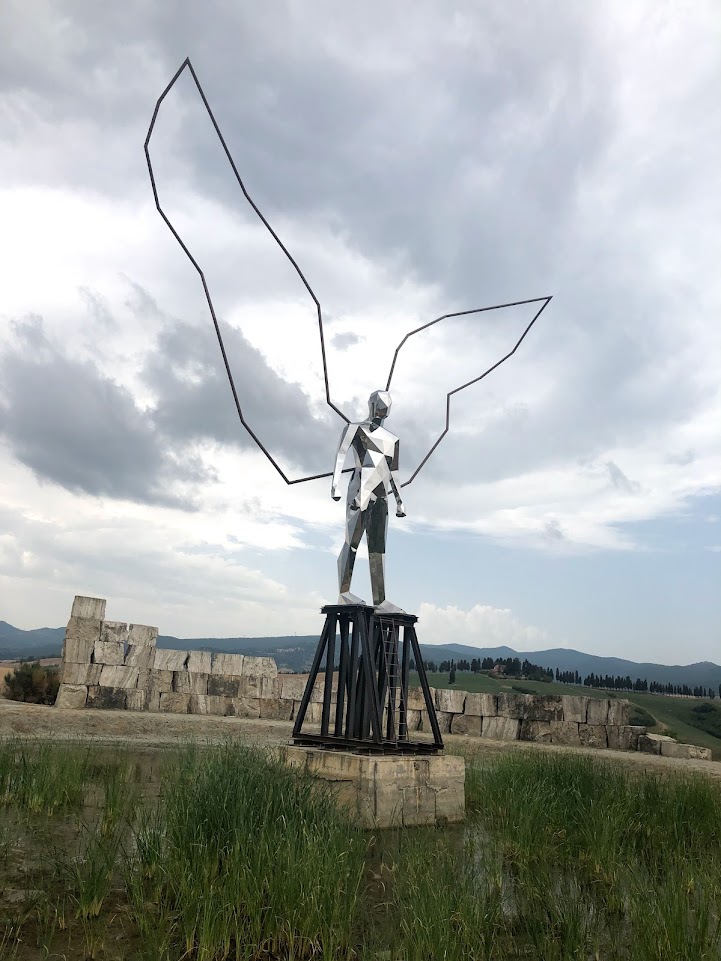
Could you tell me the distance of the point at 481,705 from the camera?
Result: 16734 mm

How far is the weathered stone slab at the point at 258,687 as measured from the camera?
1828 cm

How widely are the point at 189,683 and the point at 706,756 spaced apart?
10.7 meters

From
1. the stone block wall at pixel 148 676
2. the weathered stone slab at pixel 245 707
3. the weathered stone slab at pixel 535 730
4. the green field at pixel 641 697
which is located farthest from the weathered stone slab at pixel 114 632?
the green field at pixel 641 697

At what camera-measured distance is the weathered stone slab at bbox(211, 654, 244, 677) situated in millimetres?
18438

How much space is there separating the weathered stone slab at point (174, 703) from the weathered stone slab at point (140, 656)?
795 mm

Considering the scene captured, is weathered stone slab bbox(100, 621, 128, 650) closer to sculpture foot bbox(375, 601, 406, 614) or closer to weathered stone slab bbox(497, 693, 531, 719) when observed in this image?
weathered stone slab bbox(497, 693, 531, 719)

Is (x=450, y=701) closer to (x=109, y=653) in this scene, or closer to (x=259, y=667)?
(x=259, y=667)

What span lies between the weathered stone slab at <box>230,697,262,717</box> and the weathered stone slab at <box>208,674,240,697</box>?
0.16 metres

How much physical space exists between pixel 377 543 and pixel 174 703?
32.2 ft

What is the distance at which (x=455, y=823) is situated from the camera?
8250 millimetres

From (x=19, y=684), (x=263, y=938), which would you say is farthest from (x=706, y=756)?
(x=19, y=684)

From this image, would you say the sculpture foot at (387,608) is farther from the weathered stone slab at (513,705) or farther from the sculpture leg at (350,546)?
the weathered stone slab at (513,705)

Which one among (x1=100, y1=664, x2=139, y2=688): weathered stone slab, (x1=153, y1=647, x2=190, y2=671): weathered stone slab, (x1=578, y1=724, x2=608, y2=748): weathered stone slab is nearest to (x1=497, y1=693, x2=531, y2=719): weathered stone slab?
(x1=578, y1=724, x2=608, y2=748): weathered stone slab

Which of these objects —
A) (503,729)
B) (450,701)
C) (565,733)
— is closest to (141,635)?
(450,701)
